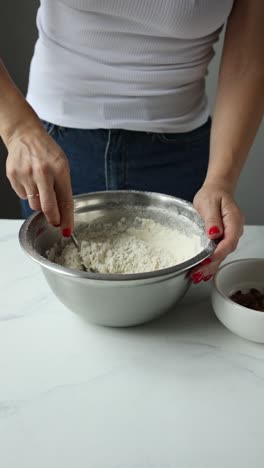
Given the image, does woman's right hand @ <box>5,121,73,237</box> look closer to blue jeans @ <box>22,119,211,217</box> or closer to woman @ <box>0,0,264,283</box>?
woman @ <box>0,0,264,283</box>

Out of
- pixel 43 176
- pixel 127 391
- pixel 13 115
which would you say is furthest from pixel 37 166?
pixel 127 391

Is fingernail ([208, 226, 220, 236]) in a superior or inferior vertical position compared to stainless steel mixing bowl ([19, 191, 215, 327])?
superior

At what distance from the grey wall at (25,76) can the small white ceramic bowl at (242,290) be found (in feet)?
4.15

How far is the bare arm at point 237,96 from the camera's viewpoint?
3.11 ft

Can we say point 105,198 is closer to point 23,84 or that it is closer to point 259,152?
point 23,84

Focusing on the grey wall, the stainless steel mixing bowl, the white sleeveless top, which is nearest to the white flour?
the stainless steel mixing bowl

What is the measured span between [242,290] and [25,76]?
1349 mm

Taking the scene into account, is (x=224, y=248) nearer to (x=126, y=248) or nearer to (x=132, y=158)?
(x=126, y=248)

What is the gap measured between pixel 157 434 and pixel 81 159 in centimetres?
69

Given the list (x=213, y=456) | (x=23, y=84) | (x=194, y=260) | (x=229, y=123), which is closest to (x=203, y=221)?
(x=194, y=260)

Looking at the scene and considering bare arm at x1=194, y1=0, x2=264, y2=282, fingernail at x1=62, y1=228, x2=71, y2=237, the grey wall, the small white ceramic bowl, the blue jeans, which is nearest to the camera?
the small white ceramic bowl

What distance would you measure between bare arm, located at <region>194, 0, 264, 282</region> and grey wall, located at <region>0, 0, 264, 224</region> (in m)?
0.91

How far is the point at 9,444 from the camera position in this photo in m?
0.61

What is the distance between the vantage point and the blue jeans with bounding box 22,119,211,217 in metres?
1.14
